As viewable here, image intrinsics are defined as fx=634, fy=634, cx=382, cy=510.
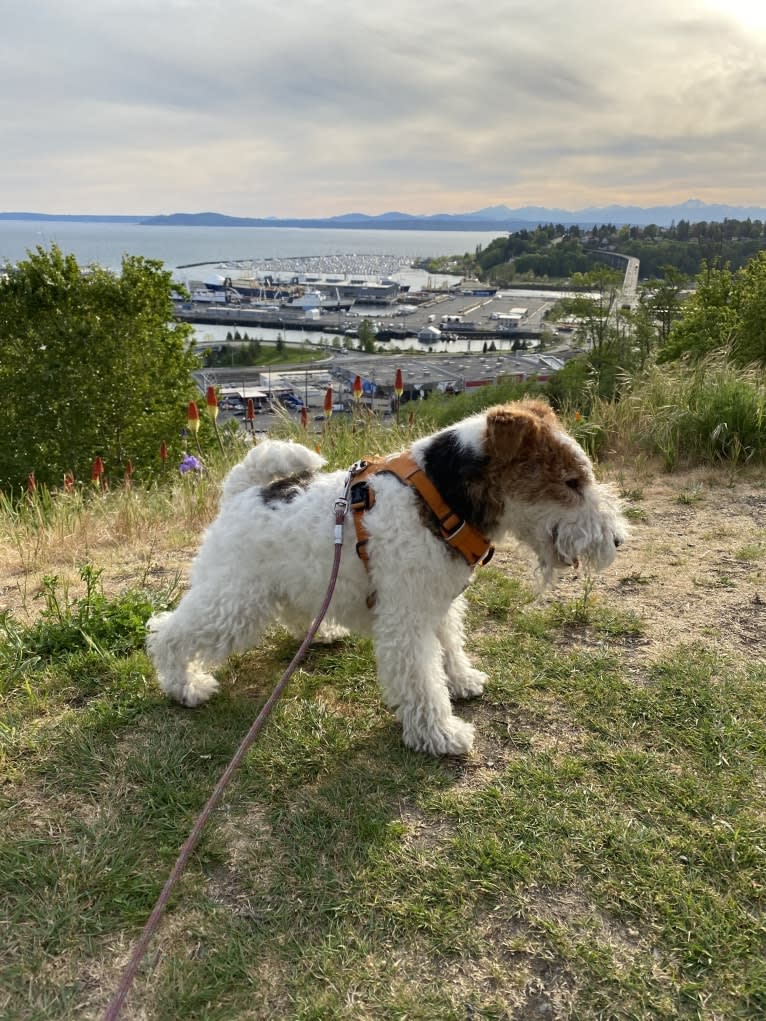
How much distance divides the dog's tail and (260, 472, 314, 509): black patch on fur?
0.03 meters

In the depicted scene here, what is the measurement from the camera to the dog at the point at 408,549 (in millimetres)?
2902

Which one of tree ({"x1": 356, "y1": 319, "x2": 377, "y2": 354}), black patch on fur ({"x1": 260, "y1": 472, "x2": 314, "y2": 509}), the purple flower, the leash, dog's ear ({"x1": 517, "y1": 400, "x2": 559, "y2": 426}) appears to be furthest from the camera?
tree ({"x1": 356, "y1": 319, "x2": 377, "y2": 354})

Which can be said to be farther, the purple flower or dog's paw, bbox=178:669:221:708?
the purple flower

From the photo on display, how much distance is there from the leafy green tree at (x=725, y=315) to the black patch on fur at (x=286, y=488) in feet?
38.5

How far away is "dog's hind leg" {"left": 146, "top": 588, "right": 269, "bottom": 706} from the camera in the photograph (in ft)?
10.3

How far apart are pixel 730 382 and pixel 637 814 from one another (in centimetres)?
649

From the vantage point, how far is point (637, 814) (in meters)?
2.57

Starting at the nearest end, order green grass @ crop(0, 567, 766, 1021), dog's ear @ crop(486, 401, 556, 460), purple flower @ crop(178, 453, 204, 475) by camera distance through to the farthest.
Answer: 1. green grass @ crop(0, 567, 766, 1021)
2. dog's ear @ crop(486, 401, 556, 460)
3. purple flower @ crop(178, 453, 204, 475)

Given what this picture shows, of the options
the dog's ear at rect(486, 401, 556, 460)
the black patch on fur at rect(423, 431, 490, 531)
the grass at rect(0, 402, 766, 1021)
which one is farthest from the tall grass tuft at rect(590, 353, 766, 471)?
the black patch on fur at rect(423, 431, 490, 531)

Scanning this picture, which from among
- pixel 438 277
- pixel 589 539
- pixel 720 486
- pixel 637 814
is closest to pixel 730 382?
pixel 720 486

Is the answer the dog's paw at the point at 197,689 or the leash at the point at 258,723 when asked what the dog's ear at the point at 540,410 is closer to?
the leash at the point at 258,723

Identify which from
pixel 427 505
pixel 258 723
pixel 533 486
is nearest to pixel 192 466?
pixel 427 505

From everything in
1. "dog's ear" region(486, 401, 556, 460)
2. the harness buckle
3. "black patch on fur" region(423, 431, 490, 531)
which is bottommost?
the harness buckle

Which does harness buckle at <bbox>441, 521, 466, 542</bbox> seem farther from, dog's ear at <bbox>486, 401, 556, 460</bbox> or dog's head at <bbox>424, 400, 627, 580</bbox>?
dog's ear at <bbox>486, 401, 556, 460</bbox>
